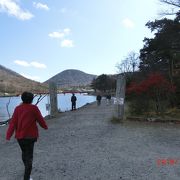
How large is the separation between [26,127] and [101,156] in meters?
3.60

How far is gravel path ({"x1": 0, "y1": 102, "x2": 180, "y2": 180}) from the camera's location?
316 inches

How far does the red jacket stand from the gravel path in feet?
3.94

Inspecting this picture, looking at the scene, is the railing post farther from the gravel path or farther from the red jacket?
the red jacket

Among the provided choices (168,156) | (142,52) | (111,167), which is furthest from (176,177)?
(142,52)

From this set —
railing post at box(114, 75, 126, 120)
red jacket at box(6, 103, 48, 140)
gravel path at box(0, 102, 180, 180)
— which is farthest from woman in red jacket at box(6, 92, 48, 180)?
railing post at box(114, 75, 126, 120)

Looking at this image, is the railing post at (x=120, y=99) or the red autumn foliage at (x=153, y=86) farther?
the red autumn foliage at (x=153, y=86)

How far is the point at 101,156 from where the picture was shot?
33.5ft

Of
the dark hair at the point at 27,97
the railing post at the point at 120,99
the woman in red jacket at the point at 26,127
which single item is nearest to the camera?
the woman in red jacket at the point at 26,127

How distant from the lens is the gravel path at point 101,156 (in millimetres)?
8039
